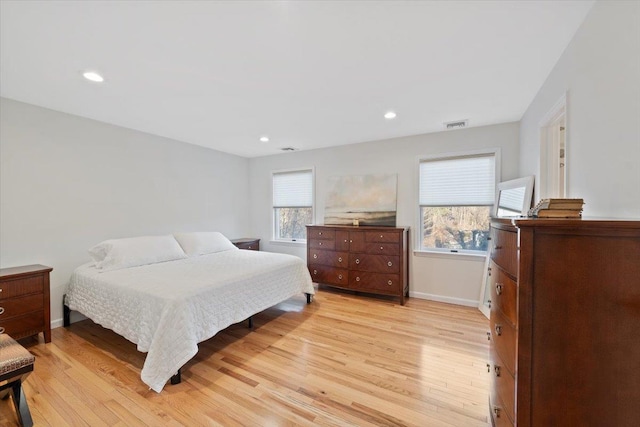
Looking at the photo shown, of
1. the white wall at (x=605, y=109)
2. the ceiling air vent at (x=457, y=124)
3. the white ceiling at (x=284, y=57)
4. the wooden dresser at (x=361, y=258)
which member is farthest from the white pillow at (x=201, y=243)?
the white wall at (x=605, y=109)

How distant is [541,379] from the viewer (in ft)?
3.14

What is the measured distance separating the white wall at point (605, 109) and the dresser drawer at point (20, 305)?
441cm

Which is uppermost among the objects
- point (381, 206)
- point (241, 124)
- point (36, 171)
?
point (241, 124)

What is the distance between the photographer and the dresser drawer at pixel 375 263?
3.71 metres

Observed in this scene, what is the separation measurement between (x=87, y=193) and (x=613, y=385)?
4565 millimetres

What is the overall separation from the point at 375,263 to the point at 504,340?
8.51ft

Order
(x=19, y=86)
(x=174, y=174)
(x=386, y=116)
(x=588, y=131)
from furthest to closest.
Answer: (x=174, y=174), (x=386, y=116), (x=19, y=86), (x=588, y=131)

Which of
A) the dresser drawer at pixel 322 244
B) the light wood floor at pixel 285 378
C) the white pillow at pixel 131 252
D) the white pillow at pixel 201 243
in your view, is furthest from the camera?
the dresser drawer at pixel 322 244

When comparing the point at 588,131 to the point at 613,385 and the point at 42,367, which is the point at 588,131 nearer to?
the point at 613,385

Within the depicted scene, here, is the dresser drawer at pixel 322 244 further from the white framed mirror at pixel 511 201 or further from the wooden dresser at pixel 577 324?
the wooden dresser at pixel 577 324

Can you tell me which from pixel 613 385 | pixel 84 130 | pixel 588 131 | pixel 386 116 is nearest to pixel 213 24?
pixel 386 116

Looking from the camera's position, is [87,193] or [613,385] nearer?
[613,385]

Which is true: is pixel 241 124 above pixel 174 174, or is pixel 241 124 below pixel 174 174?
above

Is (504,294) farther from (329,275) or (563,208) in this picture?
(329,275)
